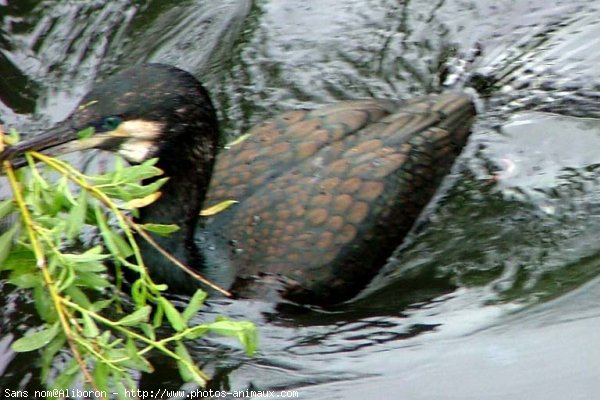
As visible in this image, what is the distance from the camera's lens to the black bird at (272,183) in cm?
538

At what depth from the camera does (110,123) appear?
5.28 metres

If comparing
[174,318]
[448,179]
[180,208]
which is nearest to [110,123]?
[180,208]

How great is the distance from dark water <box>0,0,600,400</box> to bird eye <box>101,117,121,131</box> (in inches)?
33.1

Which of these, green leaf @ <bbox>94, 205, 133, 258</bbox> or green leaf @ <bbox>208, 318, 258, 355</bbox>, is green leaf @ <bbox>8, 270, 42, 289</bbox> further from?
green leaf @ <bbox>208, 318, 258, 355</bbox>

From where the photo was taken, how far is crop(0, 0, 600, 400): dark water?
193 inches

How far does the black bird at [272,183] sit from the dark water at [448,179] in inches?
6.1

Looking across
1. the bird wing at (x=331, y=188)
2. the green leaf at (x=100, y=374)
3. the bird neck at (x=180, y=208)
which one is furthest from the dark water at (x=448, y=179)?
the green leaf at (x=100, y=374)

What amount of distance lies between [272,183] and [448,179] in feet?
3.00

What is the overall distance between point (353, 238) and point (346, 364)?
68 centimetres

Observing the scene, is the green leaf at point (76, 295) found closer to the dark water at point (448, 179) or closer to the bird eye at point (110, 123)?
the dark water at point (448, 179)

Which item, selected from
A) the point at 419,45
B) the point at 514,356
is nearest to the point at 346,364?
the point at 514,356

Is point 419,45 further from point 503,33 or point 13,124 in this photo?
point 13,124

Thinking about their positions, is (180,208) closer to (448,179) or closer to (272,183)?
(272,183)

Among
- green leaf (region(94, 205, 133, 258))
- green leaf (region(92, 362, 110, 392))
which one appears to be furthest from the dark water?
green leaf (region(94, 205, 133, 258))
